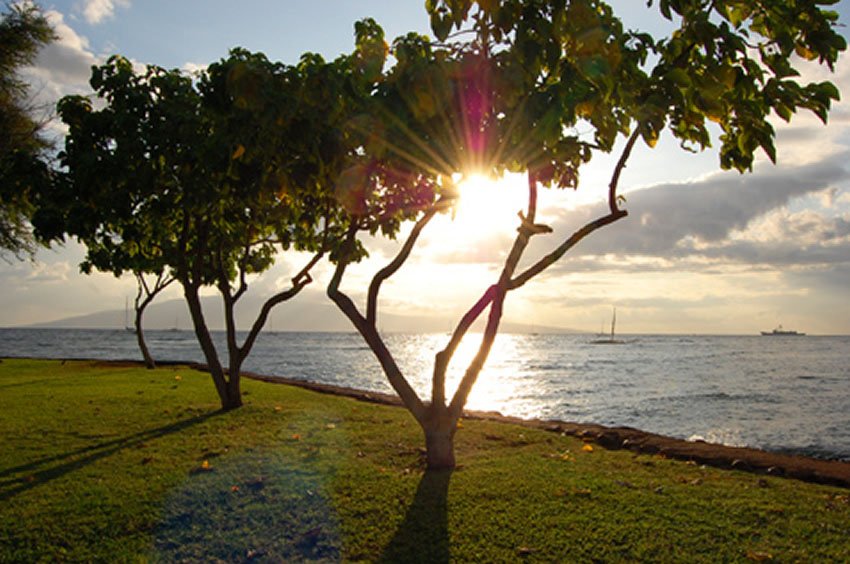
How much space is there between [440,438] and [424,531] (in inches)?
103

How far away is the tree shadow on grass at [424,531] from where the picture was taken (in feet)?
18.7

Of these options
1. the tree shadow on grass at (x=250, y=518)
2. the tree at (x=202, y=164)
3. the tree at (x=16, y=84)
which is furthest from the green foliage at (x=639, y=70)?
the tree at (x=16, y=84)

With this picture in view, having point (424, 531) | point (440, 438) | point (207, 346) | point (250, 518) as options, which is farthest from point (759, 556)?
point (207, 346)

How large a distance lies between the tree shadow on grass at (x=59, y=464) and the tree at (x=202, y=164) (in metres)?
3.48

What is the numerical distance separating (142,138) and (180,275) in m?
3.90

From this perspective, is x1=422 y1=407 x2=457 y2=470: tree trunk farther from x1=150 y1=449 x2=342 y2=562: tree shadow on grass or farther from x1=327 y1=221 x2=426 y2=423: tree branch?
x1=150 y1=449 x2=342 y2=562: tree shadow on grass

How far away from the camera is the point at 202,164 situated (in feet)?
31.4

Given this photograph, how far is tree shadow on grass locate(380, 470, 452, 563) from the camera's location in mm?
5696

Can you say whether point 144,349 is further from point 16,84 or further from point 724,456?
point 724,456

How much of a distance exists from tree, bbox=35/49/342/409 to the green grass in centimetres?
396

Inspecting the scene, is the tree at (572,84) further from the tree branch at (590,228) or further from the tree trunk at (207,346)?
the tree trunk at (207,346)

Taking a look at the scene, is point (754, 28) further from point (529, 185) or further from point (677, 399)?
point (677, 399)

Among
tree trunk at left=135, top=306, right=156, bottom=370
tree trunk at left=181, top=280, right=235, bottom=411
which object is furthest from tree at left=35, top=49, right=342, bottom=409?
tree trunk at left=135, top=306, right=156, bottom=370

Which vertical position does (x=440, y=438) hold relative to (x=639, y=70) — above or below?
below
